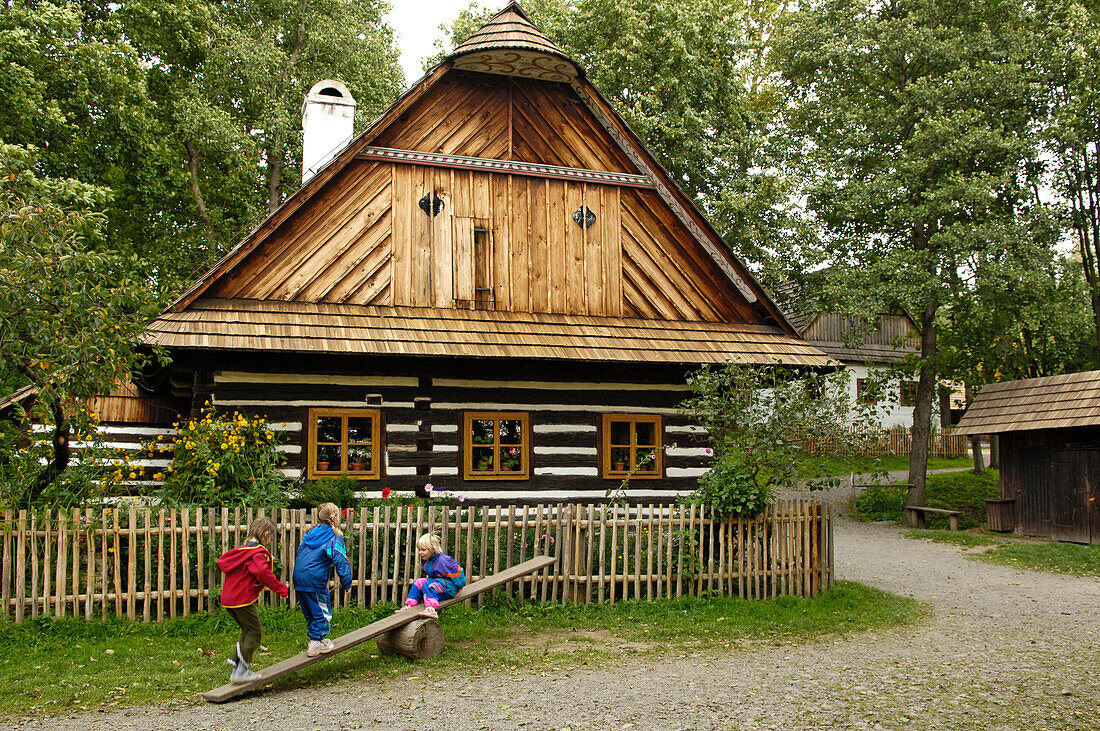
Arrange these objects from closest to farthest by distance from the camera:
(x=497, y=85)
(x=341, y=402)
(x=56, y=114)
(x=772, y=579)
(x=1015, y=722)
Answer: (x=1015, y=722) < (x=772, y=579) < (x=341, y=402) < (x=497, y=85) < (x=56, y=114)

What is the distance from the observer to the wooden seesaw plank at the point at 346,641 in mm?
7070

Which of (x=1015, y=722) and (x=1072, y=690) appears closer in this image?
(x=1015, y=722)

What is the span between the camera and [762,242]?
25.0 meters

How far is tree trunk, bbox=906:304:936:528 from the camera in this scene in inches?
904

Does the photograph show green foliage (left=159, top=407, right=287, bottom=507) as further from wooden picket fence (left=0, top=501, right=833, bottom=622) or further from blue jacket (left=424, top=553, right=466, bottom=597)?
blue jacket (left=424, top=553, right=466, bottom=597)

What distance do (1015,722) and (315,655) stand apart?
5.66 meters

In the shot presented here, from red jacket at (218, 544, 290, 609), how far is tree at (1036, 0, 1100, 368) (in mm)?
21014

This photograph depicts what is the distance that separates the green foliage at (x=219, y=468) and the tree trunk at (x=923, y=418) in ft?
56.3

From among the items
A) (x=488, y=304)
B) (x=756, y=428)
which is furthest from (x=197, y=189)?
(x=756, y=428)

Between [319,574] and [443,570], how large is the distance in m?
1.25

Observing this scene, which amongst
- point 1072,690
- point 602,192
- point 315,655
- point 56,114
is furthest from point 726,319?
point 56,114

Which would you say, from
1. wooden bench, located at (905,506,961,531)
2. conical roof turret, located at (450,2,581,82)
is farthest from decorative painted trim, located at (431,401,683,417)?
wooden bench, located at (905,506,961,531)

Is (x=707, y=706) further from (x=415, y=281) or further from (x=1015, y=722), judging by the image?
(x=415, y=281)

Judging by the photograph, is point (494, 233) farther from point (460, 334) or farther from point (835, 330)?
point (835, 330)
